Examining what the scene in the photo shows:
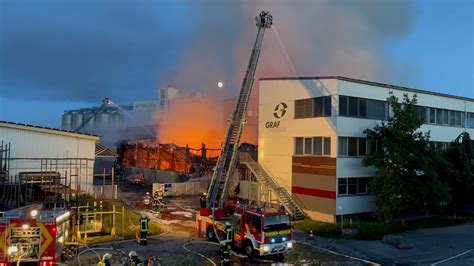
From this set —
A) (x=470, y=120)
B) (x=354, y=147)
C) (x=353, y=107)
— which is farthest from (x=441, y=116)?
(x=354, y=147)

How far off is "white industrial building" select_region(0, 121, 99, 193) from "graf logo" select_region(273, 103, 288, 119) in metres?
12.4

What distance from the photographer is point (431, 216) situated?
27.8m

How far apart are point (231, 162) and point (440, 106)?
16.1 m

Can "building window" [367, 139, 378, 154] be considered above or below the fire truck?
above

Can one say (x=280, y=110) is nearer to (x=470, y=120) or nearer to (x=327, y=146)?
(x=327, y=146)

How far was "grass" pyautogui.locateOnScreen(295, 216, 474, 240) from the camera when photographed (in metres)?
20.4

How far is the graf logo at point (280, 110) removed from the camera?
2791 centimetres

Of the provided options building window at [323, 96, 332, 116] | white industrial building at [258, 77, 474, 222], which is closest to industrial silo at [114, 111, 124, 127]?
white industrial building at [258, 77, 474, 222]

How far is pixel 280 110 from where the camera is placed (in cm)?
2820

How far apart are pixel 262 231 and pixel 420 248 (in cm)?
811

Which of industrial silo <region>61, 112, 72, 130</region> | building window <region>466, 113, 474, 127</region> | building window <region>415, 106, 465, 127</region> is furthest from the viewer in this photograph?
industrial silo <region>61, 112, 72, 130</region>

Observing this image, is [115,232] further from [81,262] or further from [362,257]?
[362,257]

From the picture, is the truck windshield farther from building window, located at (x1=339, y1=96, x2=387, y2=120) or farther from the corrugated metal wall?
the corrugated metal wall

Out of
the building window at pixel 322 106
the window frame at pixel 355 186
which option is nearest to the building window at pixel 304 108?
the building window at pixel 322 106
